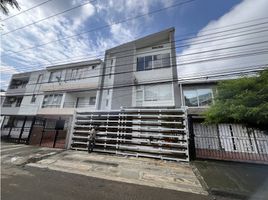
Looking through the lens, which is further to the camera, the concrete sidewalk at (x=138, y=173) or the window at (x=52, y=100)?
the window at (x=52, y=100)

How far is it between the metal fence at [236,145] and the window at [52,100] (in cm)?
1516

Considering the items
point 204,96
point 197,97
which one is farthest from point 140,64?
point 204,96

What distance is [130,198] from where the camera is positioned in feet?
10.4

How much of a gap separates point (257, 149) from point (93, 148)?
971 cm

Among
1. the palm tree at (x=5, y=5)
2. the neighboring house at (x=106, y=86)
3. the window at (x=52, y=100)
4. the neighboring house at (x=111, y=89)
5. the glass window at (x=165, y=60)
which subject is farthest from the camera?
the window at (x=52, y=100)

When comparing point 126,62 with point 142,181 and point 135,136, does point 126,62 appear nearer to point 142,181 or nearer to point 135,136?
point 135,136

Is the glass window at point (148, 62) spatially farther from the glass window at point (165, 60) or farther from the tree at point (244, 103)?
the tree at point (244, 103)

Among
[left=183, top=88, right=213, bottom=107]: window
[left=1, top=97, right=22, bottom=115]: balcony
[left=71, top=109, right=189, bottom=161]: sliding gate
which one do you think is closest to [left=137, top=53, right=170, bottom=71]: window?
[left=183, top=88, right=213, bottom=107]: window

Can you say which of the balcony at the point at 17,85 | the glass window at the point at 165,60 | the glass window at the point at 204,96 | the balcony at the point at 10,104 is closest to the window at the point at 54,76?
the balcony at the point at 17,85

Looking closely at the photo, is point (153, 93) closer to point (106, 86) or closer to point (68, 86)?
point (106, 86)

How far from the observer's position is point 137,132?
25.7 feet

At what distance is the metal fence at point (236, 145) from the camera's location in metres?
7.31

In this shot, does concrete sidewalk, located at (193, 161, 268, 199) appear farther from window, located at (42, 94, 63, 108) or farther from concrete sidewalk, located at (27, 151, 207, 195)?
window, located at (42, 94, 63, 108)

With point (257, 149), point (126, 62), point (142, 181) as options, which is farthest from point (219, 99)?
point (126, 62)
